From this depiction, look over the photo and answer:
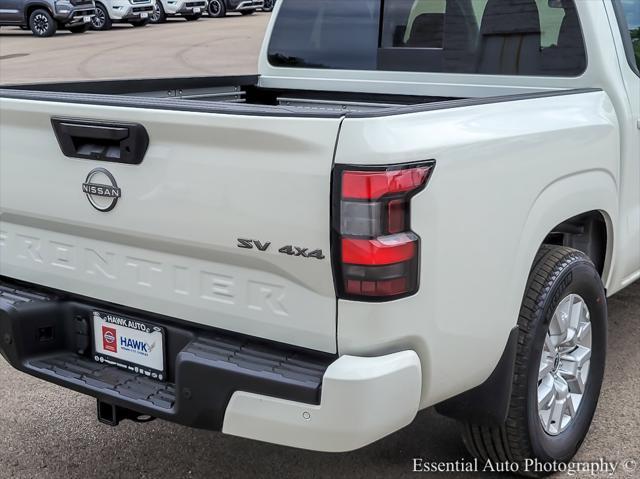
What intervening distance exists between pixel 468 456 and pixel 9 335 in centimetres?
175

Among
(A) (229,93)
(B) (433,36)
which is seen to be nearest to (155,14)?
(A) (229,93)

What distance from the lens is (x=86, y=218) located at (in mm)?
2611

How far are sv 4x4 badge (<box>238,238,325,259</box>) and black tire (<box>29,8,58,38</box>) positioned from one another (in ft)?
69.0

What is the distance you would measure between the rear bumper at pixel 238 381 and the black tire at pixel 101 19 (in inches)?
855

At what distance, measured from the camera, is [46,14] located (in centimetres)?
2134

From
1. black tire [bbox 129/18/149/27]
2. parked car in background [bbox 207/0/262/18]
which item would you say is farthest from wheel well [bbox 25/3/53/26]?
parked car in background [bbox 207/0/262/18]

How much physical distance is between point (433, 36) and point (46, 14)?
64.2 feet

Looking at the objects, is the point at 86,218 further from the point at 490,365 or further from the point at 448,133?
the point at 490,365

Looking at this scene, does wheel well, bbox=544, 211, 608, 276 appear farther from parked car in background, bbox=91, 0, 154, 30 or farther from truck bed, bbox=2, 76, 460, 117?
parked car in background, bbox=91, 0, 154, 30

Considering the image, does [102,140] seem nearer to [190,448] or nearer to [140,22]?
[190,448]

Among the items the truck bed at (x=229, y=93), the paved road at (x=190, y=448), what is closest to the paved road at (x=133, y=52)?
the truck bed at (x=229, y=93)

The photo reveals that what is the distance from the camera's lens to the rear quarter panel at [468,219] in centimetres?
219

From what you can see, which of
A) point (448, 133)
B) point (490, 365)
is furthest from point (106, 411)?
point (448, 133)

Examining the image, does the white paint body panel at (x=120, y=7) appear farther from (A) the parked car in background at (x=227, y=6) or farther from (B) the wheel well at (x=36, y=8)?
(A) the parked car in background at (x=227, y=6)
